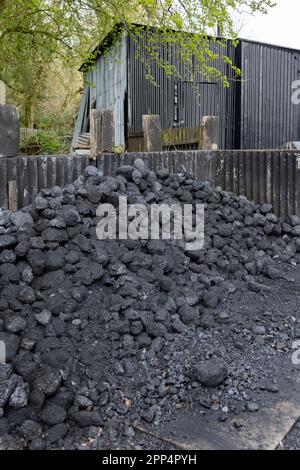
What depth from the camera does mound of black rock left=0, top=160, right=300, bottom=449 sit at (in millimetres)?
3127

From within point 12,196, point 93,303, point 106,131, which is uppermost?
point 106,131

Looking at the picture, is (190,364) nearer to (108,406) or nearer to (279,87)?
(108,406)

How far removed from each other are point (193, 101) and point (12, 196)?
692 cm

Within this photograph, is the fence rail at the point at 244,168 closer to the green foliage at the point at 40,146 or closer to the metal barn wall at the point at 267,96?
the metal barn wall at the point at 267,96

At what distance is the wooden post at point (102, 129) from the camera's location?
5652 mm

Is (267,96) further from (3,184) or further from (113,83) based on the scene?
(3,184)

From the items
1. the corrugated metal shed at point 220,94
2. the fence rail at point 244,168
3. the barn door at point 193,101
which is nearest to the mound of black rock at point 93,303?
the fence rail at point 244,168

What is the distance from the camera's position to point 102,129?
568cm

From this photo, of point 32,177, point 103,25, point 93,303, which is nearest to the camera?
point 93,303

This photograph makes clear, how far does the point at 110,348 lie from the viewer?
3646 mm

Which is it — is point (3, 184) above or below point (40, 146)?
below

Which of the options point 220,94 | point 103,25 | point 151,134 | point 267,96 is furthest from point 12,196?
point 267,96

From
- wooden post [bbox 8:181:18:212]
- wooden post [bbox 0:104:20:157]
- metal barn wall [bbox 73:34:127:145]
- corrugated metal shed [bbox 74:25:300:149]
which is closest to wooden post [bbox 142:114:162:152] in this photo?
wooden post [bbox 0:104:20:157]

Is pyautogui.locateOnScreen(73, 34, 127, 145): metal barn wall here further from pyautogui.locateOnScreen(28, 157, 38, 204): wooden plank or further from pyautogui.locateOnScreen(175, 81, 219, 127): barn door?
pyautogui.locateOnScreen(28, 157, 38, 204): wooden plank
